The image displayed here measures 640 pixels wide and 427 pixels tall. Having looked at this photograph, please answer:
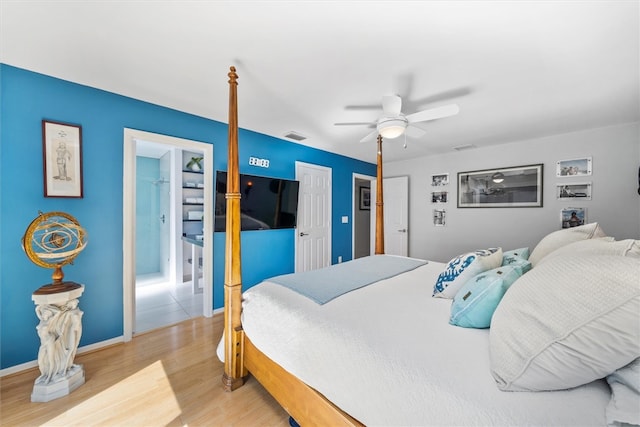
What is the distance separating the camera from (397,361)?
0.91m

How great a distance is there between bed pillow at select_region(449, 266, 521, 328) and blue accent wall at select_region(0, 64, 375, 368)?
90.3 inches

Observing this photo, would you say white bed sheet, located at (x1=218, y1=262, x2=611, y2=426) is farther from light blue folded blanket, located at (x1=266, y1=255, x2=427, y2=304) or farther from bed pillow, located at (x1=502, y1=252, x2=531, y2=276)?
bed pillow, located at (x1=502, y1=252, x2=531, y2=276)

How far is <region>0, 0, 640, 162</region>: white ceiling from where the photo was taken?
1.34m

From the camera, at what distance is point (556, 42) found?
156 centimetres

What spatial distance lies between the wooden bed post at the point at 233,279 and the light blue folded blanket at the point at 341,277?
0.28 m

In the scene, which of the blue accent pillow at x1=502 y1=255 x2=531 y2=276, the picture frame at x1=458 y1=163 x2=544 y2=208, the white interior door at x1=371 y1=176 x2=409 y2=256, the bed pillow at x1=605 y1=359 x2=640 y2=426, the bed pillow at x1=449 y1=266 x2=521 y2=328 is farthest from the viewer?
the white interior door at x1=371 y1=176 x2=409 y2=256

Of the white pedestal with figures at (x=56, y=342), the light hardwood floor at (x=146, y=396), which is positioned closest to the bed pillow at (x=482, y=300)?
the light hardwood floor at (x=146, y=396)

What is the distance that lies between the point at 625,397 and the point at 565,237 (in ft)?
3.98

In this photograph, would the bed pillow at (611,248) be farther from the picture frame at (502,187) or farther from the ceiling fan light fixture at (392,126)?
the picture frame at (502,187)

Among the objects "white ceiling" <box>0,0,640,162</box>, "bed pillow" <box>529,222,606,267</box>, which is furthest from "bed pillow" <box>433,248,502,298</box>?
"white ceiling" <box>0,0,640,162</box>

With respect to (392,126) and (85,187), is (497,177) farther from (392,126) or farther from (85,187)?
(85,187)

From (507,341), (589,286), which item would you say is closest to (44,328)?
(507,341)

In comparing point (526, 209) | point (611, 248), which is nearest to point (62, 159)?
point (611, 248)

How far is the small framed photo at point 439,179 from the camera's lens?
4.44 metres
